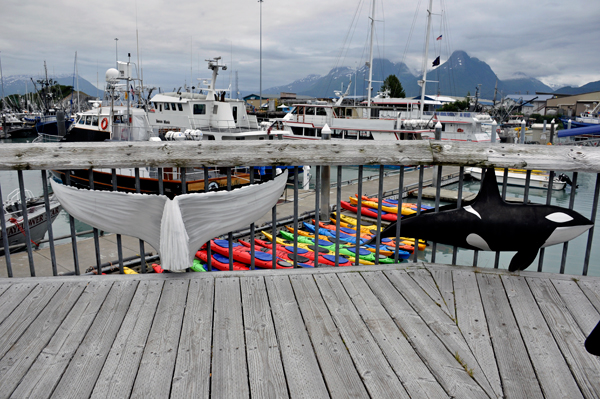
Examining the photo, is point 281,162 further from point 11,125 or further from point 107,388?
point 11,125

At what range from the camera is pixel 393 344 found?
1.74m

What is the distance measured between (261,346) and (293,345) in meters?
0.13

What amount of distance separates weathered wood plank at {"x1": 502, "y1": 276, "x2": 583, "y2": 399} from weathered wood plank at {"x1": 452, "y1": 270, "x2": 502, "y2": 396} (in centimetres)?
16

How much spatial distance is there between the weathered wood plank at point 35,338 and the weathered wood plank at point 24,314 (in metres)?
0.02

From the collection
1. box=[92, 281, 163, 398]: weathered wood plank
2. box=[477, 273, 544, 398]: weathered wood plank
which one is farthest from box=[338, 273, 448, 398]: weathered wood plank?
box=[92, 281, 163, 398]: weathered wood plank

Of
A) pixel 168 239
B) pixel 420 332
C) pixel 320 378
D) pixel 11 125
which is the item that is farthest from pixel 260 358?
pixel 11 125

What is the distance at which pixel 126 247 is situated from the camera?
985 centimetres

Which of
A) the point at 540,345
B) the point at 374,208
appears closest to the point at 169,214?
the point at 540,345

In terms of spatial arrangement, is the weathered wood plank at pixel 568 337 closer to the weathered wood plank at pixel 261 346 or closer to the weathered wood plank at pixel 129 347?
the weathered wood plank at pixel 261 346

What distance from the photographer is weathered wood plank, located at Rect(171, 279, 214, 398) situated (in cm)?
146

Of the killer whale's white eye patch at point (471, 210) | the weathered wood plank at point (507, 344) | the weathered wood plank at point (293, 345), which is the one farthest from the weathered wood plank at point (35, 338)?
the killer whale's white eye patch at point (471, 210)

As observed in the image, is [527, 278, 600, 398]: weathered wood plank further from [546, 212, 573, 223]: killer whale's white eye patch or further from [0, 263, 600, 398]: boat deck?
[546, 212, 573, 223]: killer whale's white eye patch

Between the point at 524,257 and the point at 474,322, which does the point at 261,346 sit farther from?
the point at 524,257

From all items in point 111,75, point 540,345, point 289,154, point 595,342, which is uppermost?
point 111,75
